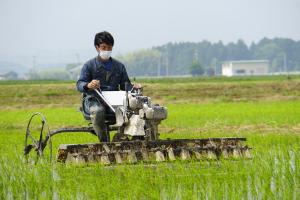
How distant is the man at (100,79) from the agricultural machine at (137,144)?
0.10m

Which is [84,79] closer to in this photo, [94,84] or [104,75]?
[104,75]

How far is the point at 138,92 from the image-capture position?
7.96 meters

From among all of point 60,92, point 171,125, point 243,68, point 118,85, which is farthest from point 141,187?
point 243,68

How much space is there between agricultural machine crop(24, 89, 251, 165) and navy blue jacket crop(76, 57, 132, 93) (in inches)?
10.7

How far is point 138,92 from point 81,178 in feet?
4.41

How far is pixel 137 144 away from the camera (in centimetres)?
732

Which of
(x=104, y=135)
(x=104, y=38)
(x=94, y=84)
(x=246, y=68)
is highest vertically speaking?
(x=104, y=38)

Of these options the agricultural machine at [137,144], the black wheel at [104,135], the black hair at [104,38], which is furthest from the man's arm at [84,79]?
the black wheel at [104,135]

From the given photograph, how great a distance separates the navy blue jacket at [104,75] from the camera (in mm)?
8367

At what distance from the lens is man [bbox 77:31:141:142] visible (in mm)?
8034

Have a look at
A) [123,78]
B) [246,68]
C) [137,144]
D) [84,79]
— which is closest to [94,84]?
[84,79]

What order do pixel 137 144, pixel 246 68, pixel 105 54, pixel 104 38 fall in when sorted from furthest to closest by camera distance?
pixel 246 68 → pixel 105 54 → pixel 104 38 → pixel 137 144

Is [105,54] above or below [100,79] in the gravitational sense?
above

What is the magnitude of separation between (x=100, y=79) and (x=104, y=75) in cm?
6
